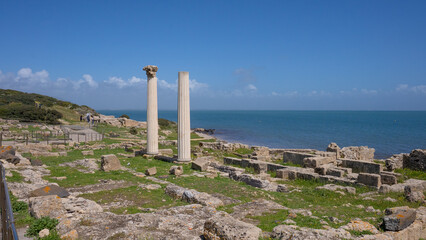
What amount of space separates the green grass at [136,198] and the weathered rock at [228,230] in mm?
3334

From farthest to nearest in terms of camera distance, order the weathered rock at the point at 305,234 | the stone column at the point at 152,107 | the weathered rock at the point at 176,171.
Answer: the stone column at the point at 152,107 → the weathered rock at the point at 176,171 → the weathered rock at the point at 305,234

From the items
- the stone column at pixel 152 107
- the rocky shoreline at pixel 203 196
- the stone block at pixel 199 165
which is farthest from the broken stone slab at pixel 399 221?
the stone column at pixel 152 107

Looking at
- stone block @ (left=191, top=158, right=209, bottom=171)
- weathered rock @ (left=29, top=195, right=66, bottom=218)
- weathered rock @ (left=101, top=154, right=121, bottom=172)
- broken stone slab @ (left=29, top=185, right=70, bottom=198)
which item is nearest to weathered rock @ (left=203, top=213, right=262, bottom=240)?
weathered rock @ (left=29, top=195, right=66, bottom=218)

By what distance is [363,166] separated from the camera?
16047 millimetres

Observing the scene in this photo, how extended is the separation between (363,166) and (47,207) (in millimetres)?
15867

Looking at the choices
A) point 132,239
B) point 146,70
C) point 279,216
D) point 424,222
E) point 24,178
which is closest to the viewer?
point 132,239

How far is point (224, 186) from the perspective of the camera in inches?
440

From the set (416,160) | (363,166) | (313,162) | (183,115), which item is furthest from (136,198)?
(416,160)

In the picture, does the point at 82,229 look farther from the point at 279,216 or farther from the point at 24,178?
the point at 24,178

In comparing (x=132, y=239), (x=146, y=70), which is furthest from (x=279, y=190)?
(x=146, y=70)

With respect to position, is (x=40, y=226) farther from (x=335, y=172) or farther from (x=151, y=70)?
(x=151, y=70)

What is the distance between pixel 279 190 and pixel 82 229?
332 inches

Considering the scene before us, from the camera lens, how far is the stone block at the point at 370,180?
12.4m

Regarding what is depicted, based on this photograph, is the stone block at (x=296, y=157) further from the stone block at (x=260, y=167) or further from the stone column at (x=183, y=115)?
the stone column at (x=183, y=115)
